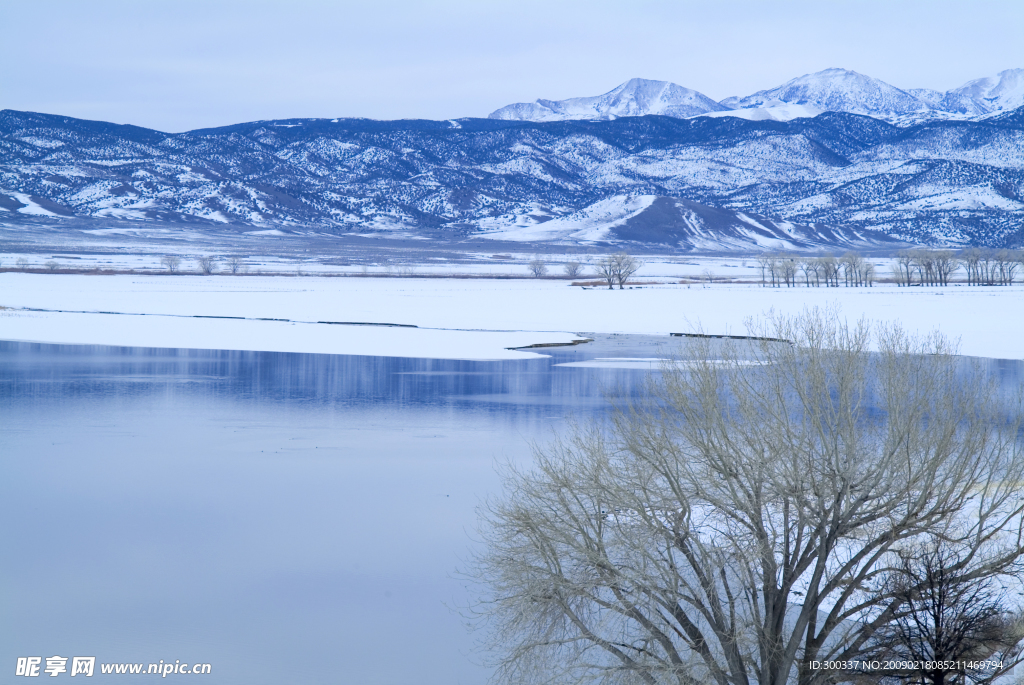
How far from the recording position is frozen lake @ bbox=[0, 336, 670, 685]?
13273mm

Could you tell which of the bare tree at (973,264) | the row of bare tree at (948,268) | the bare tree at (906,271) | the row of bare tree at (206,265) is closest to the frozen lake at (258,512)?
the bare tree at (906,271)

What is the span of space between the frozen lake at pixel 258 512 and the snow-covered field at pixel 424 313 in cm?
1161

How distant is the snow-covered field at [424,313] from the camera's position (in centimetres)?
4644

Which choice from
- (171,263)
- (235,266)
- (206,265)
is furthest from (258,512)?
(171,263)

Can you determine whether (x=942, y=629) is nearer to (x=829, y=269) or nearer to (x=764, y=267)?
(x=829, y=269)

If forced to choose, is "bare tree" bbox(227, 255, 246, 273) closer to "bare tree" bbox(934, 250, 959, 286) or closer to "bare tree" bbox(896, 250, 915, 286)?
"bare tree" bbox(896, 250, 915, 286)

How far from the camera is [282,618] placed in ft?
45.7

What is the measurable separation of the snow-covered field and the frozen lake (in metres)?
11.6

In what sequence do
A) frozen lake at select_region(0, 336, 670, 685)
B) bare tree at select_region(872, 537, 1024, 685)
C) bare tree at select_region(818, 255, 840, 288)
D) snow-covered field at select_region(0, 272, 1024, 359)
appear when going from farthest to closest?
bare tree at select_region(818, 255, 840, 288) → snow-covered field at select_region(0, 272, 1024, 359) → frozen lake at select_region(0, 336, 670, 685) → bare tree at select_region(872, 537, 1024, 685)

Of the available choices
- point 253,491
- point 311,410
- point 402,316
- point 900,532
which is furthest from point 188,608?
point 402,316

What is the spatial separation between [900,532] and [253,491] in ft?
41.1

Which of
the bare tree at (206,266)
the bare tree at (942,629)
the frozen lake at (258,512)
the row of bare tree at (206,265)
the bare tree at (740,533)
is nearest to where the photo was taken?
the bare tree at (942,629)

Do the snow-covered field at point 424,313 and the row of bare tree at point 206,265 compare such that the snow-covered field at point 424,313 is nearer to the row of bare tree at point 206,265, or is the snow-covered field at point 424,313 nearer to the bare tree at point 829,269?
the row of bare tree at point 206,265

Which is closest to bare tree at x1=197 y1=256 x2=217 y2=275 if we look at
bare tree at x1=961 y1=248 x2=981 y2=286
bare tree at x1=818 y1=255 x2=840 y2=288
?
bare tree at x1=818 y1=255 x2=840 y2=288
